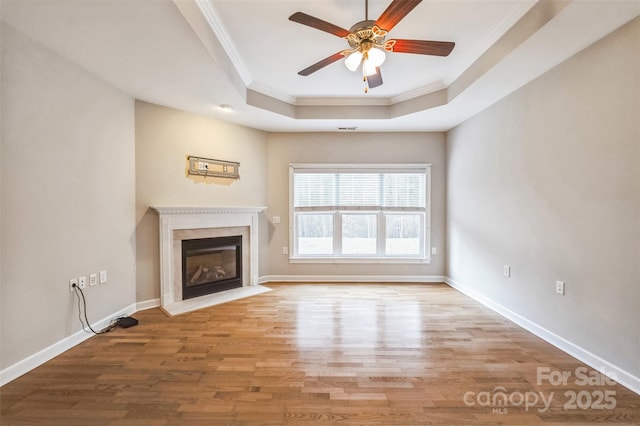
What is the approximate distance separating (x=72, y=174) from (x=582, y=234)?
4.49m

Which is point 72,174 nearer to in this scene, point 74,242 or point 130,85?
point 74,242

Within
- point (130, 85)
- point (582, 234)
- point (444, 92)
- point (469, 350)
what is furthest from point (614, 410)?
point (130, 85)

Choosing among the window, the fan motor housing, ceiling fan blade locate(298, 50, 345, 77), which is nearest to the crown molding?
ceiling fan blade locate(298, 50, 345, 77)

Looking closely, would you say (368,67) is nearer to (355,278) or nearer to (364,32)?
(364,32)

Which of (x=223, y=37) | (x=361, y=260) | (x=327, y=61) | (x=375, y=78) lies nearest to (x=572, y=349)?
(x=361, y=260)

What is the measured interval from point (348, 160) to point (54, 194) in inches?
141

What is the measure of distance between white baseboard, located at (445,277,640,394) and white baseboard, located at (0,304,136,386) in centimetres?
440

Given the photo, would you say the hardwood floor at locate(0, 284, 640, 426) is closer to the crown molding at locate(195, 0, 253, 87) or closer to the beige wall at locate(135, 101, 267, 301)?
the beige wall at locate(135, 101, 267, 301)

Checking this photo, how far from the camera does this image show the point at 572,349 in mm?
2266

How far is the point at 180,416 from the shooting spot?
63.2 inches

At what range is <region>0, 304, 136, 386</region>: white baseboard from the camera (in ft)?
6.27

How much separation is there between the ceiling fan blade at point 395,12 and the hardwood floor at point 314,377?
2440 millimetres

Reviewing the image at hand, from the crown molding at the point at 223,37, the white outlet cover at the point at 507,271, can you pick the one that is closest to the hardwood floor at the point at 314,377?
the white outlet cover at the point at 507,271

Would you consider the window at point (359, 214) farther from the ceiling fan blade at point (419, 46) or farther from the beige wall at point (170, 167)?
the ceiling fan blade at point (419, 46)
